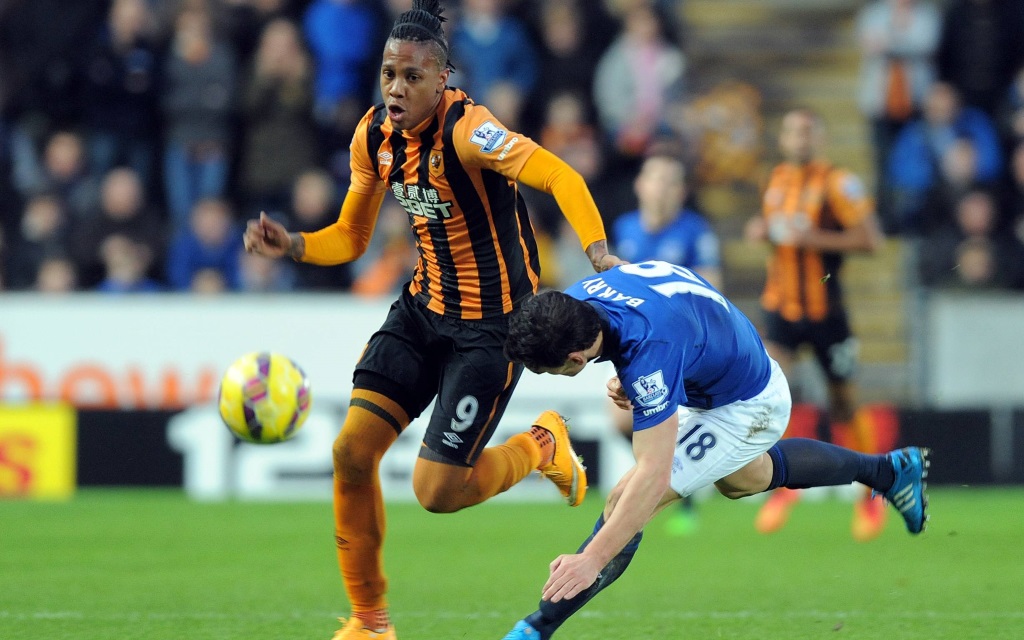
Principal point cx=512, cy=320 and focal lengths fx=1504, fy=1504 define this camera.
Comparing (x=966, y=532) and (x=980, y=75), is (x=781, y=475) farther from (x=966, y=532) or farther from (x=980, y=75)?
(x=980, y=75)

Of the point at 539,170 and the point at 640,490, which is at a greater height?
the point at 539,170

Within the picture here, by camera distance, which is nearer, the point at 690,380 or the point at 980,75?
the point at 690,380

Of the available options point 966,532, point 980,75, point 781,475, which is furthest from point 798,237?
point 980,75

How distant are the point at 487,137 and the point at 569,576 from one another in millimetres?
1729

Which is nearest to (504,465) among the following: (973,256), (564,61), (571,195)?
(571,195)

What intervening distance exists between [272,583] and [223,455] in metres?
4.42

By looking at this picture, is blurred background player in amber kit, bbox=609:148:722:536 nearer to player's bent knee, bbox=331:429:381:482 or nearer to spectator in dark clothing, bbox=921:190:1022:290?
spectator in dark clothing, bbox=921:190:1022:290

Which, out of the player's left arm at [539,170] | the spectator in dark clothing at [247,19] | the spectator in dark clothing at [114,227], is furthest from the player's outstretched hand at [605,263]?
the spectator in dark clothing at [247,19]

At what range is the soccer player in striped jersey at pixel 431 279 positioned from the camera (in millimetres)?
5523

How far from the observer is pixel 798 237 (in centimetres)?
978

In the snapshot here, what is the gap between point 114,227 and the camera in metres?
12.7

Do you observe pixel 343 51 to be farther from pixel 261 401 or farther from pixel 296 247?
pixel 296 247

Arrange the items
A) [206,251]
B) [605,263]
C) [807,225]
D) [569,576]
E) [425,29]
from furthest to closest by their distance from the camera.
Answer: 1. [206,251]
2. [807,225]
3. [425,29]
4. [605,263]
5. [569,576]

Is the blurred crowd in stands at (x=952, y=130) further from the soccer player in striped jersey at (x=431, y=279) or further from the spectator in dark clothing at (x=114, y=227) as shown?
the soccer player in striped jersey at (x=431, y=279)
